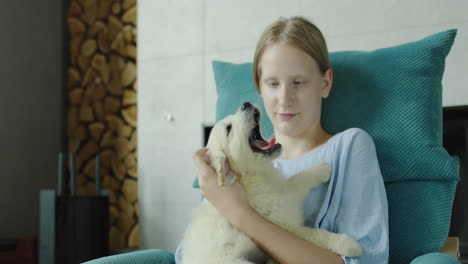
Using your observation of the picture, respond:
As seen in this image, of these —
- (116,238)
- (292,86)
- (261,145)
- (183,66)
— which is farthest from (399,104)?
(116,238)

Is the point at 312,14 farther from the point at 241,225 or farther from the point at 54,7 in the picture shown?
the point at 54,7

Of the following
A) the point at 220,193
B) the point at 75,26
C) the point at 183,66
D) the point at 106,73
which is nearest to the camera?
the point at 220,193

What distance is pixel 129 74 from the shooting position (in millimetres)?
4098

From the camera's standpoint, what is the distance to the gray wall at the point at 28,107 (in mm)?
3809

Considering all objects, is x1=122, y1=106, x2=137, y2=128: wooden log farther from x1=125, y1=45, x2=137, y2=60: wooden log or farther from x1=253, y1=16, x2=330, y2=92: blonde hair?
x1=253, y1=16, x2=330, y2=92: blonde hair

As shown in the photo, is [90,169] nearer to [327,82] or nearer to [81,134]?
[81,134]

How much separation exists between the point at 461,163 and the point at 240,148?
5.05ft

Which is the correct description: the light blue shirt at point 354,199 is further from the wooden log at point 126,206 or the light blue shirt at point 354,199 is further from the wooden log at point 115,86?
the wooden log at point 115,86

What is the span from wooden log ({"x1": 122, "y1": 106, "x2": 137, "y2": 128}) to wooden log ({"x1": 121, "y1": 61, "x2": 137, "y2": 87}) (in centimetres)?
20

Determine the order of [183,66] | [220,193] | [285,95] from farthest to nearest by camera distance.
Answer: [183,66]
[285,95]
[220,193]

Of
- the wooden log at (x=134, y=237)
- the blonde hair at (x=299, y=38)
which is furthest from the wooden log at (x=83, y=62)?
the blonde hair at (x=299, y=38)

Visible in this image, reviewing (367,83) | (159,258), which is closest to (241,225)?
(159,258)

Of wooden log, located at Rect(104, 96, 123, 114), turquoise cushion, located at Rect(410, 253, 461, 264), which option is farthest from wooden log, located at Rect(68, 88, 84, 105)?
turquoise cushion, located at Rect(410, 253, 461, 264)

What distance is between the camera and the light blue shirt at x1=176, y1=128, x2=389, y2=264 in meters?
1.54
